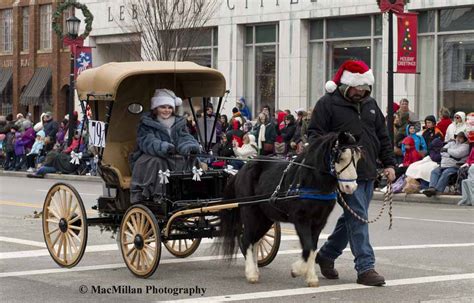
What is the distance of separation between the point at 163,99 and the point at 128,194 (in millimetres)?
1169

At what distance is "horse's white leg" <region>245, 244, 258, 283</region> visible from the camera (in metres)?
10.1

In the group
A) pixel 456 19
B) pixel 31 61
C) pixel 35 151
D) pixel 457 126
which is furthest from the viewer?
pixel 31 61

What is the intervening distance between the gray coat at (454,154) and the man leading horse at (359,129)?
1138 cm

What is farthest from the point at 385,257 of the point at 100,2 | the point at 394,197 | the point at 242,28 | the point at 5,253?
the point at 100,2

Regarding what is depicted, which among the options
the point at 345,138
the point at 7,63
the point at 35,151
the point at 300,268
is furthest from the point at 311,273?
the point at 7,63

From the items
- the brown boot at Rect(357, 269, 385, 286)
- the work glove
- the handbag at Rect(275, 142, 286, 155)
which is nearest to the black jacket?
the brown boot at Rect(357, 269, 385, 286)

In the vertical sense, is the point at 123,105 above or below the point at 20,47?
below

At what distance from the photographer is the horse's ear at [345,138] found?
948cm

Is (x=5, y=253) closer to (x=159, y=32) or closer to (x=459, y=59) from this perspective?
(x=459, y=59)

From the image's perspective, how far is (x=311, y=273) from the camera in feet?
32.0

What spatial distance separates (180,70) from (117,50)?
106 ft

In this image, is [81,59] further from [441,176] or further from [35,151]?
[441,176]

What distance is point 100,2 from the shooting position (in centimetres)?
4228

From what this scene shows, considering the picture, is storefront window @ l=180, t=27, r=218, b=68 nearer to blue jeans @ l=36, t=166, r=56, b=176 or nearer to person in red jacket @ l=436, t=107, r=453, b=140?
blue jeans @ l=36, t=166, r=56, b=176
